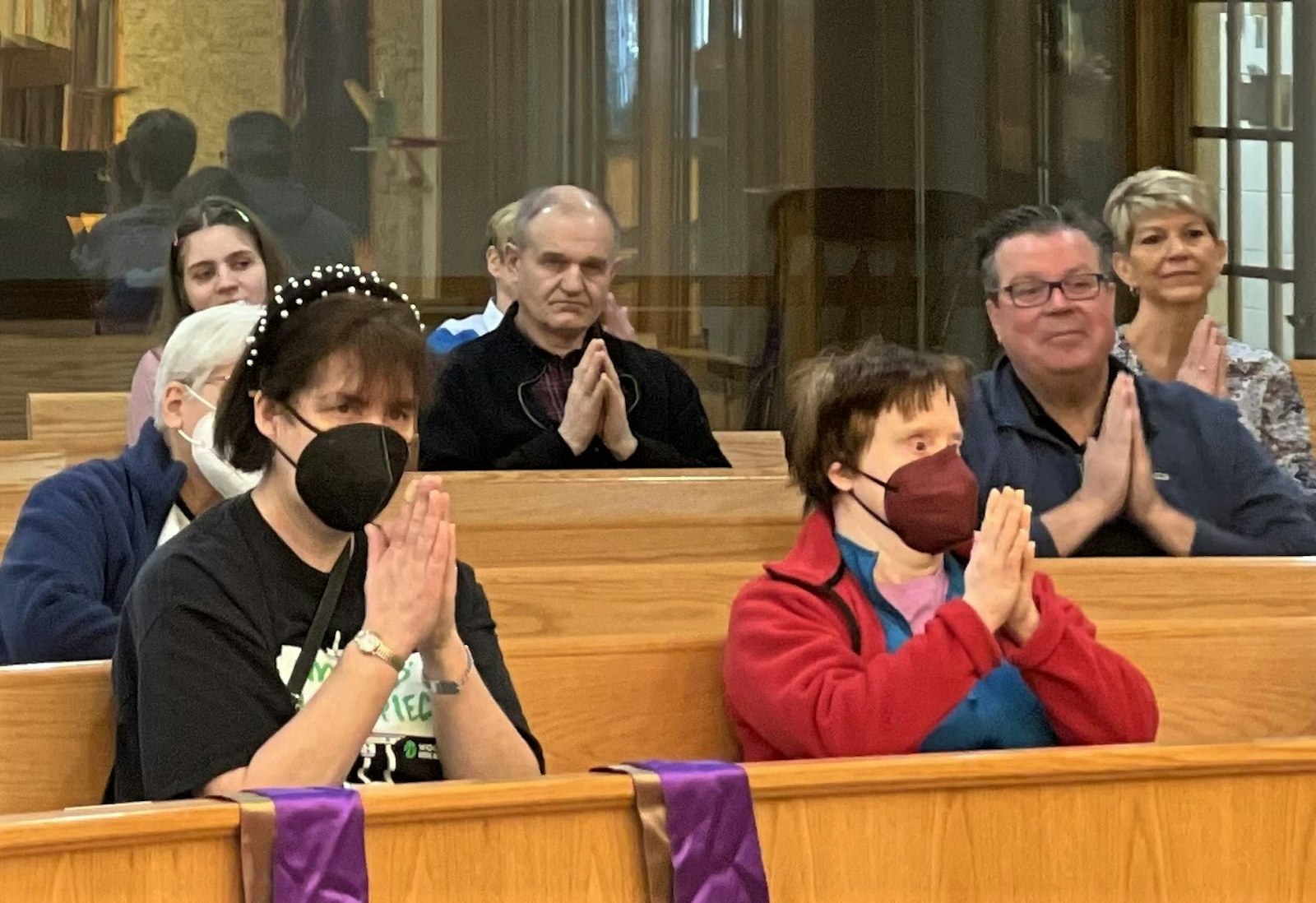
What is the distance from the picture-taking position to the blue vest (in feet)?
8.53

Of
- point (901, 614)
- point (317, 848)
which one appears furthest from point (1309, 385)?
point (317, 848)

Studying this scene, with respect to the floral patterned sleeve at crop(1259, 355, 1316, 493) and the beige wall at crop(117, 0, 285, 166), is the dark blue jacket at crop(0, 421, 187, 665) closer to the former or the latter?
the floral patterned sleeve at crop(1259, 355, 1316, 493)

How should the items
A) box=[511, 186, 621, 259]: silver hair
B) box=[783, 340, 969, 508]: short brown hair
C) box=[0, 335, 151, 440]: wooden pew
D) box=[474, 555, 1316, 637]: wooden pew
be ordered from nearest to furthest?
box=[783, 340, 969, 508]: short brown hair, box=[474, 555, 1316, 637]: wooden pew, box=[511, 186, 621, 259]: silver hair, box=[0, 335, 151, 440]: wooden pew

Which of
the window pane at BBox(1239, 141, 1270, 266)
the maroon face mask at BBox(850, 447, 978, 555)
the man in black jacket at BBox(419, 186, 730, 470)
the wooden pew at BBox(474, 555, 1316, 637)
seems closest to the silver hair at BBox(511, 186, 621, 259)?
the man in black jacket at BBox(419, 186, 730, 470)

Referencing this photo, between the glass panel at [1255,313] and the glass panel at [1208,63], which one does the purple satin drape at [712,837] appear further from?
the glass panel at [1208,63]

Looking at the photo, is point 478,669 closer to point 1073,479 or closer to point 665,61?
point 1073,479

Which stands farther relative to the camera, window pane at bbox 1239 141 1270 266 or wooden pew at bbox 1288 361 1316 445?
window pane at bbox 1239 141 1270 266

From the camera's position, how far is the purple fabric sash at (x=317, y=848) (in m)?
1.87

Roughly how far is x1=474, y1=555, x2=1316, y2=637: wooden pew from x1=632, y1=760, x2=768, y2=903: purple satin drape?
114 centimetres

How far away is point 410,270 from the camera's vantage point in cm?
731

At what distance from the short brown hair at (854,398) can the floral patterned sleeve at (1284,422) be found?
1.90 metres

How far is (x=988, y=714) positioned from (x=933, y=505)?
0.83 ft

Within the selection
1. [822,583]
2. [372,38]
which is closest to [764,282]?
[372,38]

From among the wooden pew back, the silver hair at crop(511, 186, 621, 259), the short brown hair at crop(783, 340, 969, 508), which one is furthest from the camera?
the silver hair at crop(511, 186, 621, 259)
